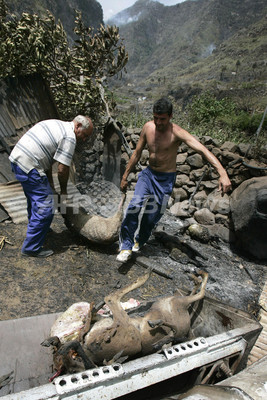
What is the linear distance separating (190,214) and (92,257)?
2.97 meters

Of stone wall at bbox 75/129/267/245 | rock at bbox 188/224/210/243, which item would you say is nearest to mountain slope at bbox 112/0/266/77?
stone wall at bbox 75/129/267/245

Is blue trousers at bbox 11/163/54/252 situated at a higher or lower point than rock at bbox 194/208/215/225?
higher

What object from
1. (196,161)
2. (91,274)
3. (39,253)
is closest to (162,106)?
(91,274)

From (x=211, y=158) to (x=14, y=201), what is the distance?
3.15 m

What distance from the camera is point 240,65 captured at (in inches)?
1924

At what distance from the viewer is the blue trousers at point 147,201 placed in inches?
134

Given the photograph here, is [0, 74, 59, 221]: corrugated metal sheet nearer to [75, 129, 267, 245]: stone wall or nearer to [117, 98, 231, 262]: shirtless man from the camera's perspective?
[75, 129, 267, 245]: stone wall

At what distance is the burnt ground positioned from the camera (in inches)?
106

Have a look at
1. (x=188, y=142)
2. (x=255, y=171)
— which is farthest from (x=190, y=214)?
(x=188, y=142)

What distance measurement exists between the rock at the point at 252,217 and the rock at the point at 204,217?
0.70 m

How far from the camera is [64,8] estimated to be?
6359 cm

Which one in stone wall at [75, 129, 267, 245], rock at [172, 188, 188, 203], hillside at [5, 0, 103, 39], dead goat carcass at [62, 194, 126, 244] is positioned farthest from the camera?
hillside at [5, 0, 103, 39]

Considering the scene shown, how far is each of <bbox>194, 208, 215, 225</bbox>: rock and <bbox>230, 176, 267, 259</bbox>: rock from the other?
0.70 m

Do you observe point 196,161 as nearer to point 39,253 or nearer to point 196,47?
point 39,253
